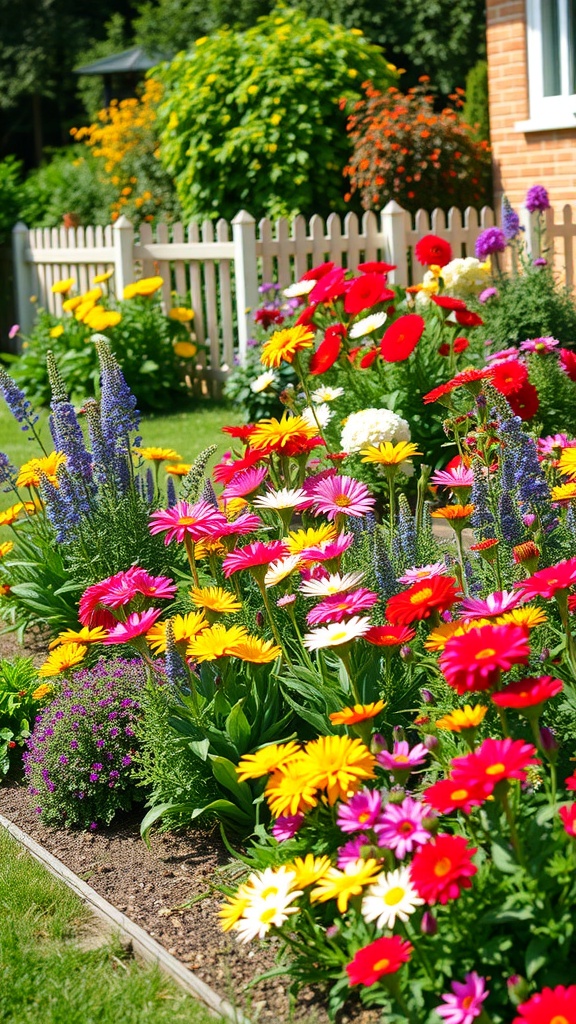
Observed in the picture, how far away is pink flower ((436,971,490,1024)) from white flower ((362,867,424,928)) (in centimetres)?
13

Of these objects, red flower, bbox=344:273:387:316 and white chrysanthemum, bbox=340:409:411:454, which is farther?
red flower, bbox=344:273:387:316

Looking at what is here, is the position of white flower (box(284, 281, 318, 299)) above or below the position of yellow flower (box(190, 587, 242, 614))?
above

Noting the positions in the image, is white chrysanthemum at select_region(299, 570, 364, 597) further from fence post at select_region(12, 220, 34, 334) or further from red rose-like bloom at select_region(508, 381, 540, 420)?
fence post at select_region(12, 220, 34, 334)

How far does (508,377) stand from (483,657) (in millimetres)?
1513

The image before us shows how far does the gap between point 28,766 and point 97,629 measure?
459mm

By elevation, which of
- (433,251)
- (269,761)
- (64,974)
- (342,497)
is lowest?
(64,974)

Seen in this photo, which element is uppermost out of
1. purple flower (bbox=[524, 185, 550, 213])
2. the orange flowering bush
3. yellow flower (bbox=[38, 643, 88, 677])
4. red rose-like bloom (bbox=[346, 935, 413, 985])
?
the orange flowering bush

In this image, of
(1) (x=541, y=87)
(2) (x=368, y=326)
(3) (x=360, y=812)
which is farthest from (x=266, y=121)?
(3) (x=360, y=812)

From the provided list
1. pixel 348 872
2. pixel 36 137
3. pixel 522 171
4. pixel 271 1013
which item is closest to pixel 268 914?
pixel 348 872

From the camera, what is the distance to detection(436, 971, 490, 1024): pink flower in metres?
1.91

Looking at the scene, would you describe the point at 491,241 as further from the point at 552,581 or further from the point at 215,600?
the point at 552,581

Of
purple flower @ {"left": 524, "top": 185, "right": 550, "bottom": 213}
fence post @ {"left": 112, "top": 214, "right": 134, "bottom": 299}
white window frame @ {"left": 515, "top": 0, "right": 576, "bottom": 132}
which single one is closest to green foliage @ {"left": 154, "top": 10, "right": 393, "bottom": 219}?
fence post @ {"left": 112, "top": 214, "right": 134, "bottom": 299}

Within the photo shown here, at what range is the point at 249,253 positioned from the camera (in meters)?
9.27

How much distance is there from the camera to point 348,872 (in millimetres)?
2090
